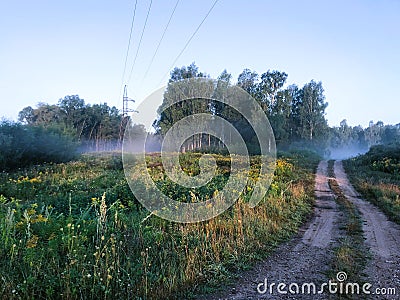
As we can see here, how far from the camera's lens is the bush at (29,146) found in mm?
22328

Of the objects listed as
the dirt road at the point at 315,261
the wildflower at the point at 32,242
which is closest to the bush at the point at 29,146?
the wildflower at the point at 32,242

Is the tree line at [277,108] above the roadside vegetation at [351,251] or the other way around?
above

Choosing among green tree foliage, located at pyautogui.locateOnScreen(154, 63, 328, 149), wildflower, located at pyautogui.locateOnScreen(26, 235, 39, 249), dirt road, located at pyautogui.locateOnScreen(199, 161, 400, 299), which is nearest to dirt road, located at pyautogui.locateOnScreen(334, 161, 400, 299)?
dirt road, located at pyautogui.locateOnScreen(199, 161, 400, 299)

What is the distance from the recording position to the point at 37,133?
1101 inches

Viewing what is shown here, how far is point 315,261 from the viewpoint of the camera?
5719 mm

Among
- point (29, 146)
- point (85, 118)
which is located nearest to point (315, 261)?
point (29, 146)

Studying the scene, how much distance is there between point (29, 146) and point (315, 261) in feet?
83.0

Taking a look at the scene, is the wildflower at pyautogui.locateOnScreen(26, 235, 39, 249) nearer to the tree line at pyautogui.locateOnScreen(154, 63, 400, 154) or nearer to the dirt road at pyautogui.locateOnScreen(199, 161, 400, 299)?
the dirt road at pyautogui.locateOnScreen(199, 161, 400, 299)

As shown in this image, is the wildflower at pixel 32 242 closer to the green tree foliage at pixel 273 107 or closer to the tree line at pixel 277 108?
the green tree foliage at pixel 273 107

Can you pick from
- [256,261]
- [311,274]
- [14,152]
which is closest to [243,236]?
[256,261]

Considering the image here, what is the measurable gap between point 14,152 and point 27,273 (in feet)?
73.9

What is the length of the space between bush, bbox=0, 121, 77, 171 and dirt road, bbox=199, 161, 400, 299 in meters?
21.8

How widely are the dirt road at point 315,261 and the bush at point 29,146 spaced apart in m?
21.8

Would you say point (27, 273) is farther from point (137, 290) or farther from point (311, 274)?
point (311, 274)
